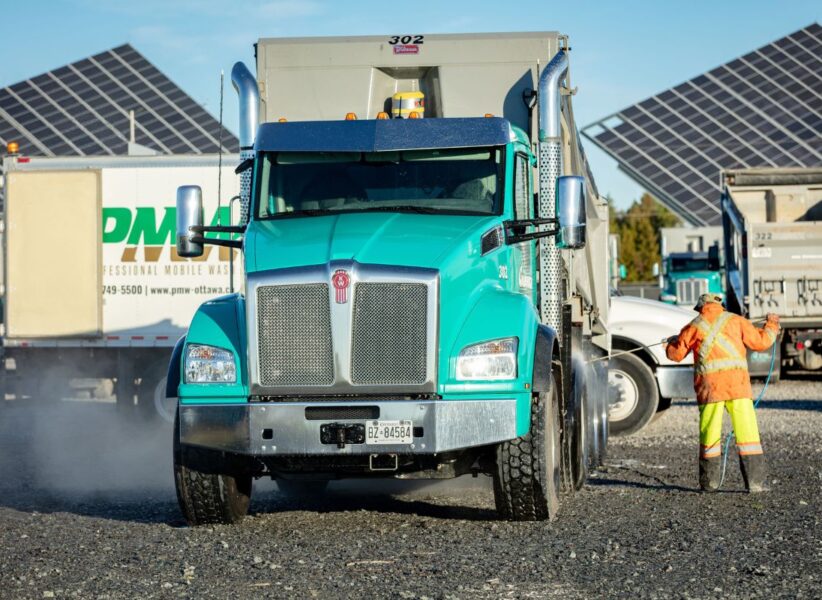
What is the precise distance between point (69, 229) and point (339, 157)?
997cm

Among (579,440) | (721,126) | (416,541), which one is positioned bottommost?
(416,541)

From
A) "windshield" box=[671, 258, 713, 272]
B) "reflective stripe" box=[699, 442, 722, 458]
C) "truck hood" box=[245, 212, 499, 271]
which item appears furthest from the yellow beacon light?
"windshield" box=[671, 258, 713, 272]

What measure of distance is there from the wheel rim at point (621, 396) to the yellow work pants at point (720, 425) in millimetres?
4471

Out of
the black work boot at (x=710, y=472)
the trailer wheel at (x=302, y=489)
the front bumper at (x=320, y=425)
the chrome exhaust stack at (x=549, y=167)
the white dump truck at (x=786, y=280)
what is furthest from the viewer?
the white dump truck at (x=786, y=280)

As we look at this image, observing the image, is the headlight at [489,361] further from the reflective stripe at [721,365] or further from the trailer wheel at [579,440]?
the reflective stripe at [721,365]

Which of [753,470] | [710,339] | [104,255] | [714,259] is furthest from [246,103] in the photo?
[714,259]

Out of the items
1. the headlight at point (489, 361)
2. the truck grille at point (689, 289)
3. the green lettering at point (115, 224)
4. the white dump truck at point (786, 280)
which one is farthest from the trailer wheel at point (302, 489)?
the truck grille at point (689, 289)

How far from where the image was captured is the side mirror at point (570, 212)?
30.5 ft

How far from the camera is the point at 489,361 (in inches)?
335

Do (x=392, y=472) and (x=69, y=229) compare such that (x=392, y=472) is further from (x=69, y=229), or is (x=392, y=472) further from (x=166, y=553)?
(x=69, y=229)

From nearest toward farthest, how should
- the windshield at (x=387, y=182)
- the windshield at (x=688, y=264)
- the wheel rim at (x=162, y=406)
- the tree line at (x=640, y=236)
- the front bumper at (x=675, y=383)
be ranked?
the windshield at (x=387, y=182)
the front bumper at (x=675, y=383)
the wheel rim at (x=162, y=406)
the windshield at (x=688, y=264)
the tree line at (x=640, y=236)

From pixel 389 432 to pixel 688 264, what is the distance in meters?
28.2

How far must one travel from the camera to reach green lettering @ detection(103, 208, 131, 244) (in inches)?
735

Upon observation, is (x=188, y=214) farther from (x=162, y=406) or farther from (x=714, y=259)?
(x=714, y=259)
